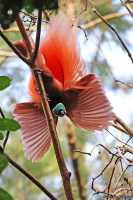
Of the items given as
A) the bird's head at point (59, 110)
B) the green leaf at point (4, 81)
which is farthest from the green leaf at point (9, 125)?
the bird's head at point (59, 110)

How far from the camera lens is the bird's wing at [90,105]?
0.80 metres

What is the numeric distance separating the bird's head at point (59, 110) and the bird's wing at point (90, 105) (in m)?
0.05

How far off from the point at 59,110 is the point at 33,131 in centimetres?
14

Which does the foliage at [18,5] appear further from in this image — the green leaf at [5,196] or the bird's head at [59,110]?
the bird's head at [59,110]

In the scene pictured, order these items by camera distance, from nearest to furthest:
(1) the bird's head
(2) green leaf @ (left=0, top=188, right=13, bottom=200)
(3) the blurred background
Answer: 1. (2) green leaf @ (left=0, top=188, right=13, bottom=200)
2. (1) the bird's head
3. (3) the blurred background

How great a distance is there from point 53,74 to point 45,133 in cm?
22

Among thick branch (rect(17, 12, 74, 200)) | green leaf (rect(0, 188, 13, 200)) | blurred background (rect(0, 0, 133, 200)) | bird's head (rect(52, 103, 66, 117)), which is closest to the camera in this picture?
green leaf (rect(0, 188, 13, 200))

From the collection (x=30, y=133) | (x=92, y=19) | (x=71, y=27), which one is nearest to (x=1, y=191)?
(x=30, y=133)

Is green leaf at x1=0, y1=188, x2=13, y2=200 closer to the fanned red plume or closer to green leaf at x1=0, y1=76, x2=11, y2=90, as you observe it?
green leaf at x1=0, y1=76, x2=11, y2=90

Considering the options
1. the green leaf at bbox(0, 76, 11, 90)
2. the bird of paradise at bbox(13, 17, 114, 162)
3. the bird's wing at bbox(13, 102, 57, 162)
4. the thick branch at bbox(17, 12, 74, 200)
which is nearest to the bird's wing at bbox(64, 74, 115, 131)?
the bird of paradise at bbox(13, 17, 114, 162)

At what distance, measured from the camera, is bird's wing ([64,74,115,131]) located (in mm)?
795

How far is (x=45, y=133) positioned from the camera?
33.5 inches

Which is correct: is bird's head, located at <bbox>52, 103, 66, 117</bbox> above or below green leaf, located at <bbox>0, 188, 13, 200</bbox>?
above

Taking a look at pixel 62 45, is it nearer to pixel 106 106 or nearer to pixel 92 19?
pixel 106 106
